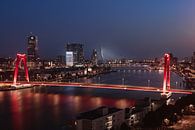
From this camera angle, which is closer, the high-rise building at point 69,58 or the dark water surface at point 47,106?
the dark water surface at point 47,106

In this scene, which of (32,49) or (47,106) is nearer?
(47,106)

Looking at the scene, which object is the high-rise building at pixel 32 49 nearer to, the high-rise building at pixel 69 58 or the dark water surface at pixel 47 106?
the high-rise building at pixel 69 58

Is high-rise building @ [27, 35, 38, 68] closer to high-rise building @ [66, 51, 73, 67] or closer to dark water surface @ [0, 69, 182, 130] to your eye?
high-rise building @ [66, 51, 73, 67]

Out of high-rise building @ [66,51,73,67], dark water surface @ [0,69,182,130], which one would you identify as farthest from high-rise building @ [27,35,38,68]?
dark water surface @ [0,69,182,130]

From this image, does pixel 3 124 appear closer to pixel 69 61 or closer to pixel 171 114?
pixel 171 114

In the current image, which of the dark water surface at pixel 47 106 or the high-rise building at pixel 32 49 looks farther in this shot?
the high-rise building at pixel 32 49

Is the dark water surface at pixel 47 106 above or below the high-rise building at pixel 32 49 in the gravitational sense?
below

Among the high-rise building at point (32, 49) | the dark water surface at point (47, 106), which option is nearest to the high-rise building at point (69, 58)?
the high-rise building at point (32, 49)

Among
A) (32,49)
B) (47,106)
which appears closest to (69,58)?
(32,49)

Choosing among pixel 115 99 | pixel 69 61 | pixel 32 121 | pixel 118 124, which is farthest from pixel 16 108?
pixel 69 61

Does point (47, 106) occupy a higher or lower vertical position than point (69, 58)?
→ lower

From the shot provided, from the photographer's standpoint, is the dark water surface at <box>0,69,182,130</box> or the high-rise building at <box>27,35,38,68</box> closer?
the dark water surface at <box>0,69,182,130</box>

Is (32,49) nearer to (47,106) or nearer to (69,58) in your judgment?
(69,58)
